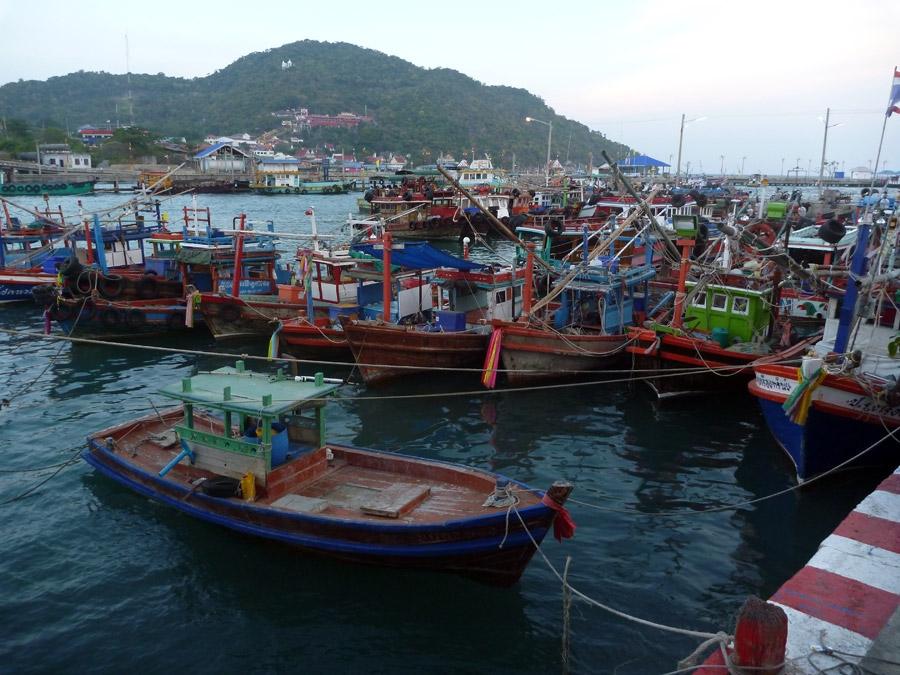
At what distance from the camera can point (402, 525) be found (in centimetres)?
883

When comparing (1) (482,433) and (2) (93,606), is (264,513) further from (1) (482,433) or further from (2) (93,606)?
(1) (482,433)

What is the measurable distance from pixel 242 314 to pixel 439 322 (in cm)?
769

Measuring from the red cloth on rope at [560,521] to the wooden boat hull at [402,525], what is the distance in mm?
77

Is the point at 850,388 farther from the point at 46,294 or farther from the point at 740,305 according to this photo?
the point at 46,294

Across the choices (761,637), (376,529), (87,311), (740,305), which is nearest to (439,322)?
(740,305)

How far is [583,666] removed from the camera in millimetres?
8031

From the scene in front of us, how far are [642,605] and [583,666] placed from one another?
158 cm

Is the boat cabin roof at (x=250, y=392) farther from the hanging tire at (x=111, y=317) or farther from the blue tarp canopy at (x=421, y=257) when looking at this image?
the hanging tire at (x=111, y=317)

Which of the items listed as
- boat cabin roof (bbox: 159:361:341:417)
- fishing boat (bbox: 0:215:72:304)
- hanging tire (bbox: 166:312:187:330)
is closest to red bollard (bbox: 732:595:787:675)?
boat cabin roof (bbox: 159:361:341:417)

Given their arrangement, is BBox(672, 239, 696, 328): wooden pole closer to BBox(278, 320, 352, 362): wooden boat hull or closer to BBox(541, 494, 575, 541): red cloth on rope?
BBox(278, 320, 352, 362): wooden boat hull

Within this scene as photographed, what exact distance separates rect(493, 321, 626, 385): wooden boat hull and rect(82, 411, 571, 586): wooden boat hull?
747cm

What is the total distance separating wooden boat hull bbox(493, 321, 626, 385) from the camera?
58.1 feet

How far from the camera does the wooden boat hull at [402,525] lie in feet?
28.3

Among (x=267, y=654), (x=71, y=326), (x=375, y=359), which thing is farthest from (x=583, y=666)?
(x=71, y=326)
